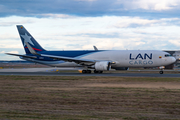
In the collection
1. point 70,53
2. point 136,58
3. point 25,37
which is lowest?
point 136,58

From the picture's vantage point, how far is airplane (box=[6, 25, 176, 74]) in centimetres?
3766

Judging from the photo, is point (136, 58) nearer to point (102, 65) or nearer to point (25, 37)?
point (102, 65)

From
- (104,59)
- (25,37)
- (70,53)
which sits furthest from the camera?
(25,37)

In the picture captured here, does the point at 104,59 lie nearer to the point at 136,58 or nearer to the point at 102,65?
the point at 102,65

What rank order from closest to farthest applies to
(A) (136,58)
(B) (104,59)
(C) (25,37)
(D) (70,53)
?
(A) (136,58) → (B) (104,59) → (D) (70,53) → (C) (25,37)

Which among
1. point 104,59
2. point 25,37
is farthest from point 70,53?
point 25,37

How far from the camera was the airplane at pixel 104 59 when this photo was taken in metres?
37.7

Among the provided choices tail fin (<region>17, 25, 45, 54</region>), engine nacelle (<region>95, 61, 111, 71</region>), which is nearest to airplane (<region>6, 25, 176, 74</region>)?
engine nacelle (<region>95, 61, 111, 71</region>)

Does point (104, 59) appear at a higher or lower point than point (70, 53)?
lower

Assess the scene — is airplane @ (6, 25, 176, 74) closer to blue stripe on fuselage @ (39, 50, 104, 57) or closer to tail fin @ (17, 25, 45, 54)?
blue stripe on fuselage @ (39, 50, 104, 57)

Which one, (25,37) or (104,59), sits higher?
(25,37)

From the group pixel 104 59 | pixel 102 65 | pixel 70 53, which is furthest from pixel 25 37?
pixel 102 65

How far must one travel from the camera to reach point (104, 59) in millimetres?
39688

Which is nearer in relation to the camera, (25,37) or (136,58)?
(136,58)
